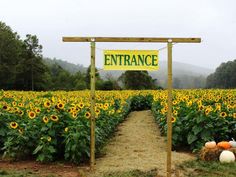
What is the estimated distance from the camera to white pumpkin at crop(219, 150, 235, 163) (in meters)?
8.08

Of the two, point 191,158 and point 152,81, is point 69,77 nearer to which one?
point 152,81

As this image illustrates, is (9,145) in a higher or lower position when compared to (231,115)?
lower

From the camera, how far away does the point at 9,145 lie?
8375 millimetres

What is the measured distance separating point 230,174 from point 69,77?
6026cm

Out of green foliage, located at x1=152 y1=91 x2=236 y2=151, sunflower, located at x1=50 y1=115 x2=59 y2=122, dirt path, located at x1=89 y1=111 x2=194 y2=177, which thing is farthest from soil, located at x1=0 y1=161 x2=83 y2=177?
green foliage, located at x1=152 y1=91 x2=236 y2=151

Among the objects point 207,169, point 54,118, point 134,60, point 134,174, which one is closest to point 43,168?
point 54,118

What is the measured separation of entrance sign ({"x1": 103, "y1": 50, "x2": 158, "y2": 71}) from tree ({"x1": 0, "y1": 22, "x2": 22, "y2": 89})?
49009 mm

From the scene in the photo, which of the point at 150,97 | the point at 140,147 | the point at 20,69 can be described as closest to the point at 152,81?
the point at 20,69

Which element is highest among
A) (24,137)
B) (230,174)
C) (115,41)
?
(115,41)

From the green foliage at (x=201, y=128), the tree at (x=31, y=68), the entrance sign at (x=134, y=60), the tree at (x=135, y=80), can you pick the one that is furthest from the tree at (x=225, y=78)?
the entrance sign at (x=134, y=60)

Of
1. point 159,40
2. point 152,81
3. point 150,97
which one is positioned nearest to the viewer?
point 159,40

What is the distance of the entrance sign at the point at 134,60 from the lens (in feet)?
24.0

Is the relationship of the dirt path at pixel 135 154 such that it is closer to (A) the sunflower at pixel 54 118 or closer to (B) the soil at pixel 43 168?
(B) the soil at pixel 43 168

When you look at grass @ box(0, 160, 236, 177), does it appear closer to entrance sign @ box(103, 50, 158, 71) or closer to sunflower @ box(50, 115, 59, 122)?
sunflower @ box(50, 115, 59, 122)
